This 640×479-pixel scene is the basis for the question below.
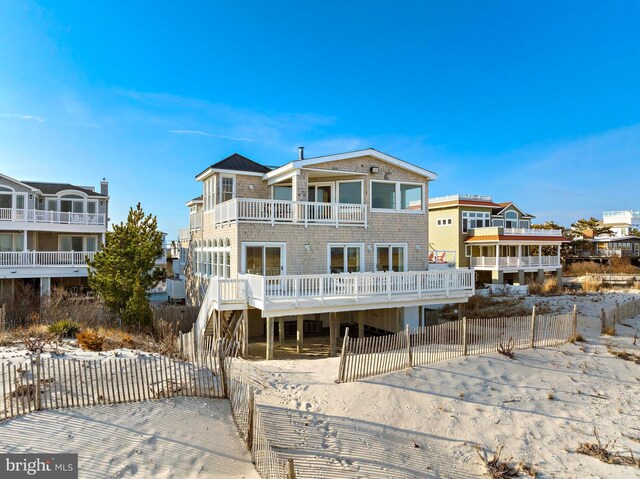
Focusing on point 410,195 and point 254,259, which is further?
point 410,195

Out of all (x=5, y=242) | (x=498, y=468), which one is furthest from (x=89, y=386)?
(x=5, y=242)

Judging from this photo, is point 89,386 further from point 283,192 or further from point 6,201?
point 6,201

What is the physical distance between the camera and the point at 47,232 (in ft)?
85.4

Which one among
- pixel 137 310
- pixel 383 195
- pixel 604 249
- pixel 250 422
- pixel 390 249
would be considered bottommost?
pixel 250 422

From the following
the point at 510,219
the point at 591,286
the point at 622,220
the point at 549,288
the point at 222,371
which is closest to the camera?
the point at 222,371

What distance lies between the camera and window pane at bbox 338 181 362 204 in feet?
63.1

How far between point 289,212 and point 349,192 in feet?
12.3

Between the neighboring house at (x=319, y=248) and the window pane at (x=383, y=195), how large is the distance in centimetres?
5

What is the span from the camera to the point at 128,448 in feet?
23.6

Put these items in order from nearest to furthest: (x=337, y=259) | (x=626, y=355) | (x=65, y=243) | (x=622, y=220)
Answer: (x=626, y=355) < (x=337, y=259) < (x=65, y=243) < (x=622, y=220)

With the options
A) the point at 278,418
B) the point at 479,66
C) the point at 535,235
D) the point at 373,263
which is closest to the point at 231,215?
the point at 373,263

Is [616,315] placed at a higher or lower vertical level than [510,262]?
lower

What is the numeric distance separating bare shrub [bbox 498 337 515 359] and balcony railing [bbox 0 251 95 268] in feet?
77.9

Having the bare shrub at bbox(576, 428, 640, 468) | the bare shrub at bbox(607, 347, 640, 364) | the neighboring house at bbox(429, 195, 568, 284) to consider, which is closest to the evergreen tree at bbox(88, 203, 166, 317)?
the bare shrub at bbox(576, 428, 640, 468)
